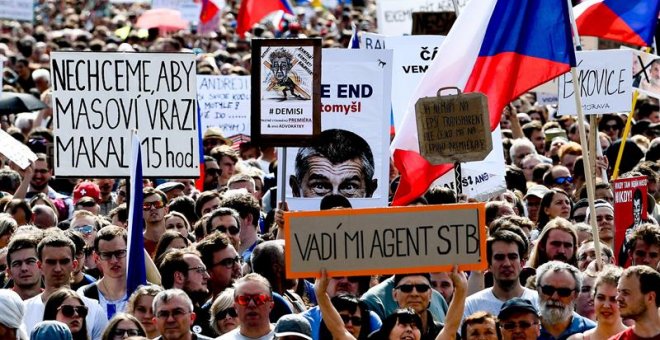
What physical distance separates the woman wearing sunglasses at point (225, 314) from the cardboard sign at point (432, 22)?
11.0 meters

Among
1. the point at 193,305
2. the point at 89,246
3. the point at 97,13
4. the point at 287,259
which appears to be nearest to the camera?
the point at 287,259

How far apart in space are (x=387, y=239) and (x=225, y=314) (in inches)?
62.6

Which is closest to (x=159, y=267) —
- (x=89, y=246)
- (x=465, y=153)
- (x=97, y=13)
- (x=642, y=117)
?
(x=89, y=246)

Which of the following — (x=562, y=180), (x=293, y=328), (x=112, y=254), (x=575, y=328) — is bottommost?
(x=575, y=328)

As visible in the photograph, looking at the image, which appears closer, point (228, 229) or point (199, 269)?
point (199, 269)

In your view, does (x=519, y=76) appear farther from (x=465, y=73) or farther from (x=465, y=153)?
(x=465, y=153)

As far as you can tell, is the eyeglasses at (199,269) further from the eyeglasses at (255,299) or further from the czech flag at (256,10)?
the czech flag at (256,10)

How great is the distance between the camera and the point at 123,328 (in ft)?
28.8

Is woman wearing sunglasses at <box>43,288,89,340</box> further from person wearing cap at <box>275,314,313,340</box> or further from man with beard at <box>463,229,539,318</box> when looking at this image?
man with beard at <box>463,229,539,318</box>

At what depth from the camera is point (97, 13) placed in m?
38.4

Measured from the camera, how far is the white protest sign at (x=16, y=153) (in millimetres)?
11969

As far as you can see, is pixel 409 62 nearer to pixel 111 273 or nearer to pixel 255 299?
pixel 111 273

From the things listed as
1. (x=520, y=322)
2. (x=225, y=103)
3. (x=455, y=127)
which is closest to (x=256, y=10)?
(x=225, y=103)

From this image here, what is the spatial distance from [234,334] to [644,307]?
197cm
